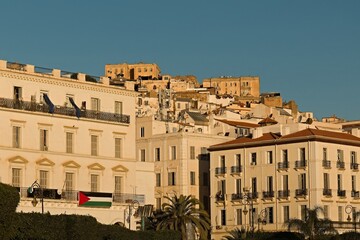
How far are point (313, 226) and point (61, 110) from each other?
24219 millimetres

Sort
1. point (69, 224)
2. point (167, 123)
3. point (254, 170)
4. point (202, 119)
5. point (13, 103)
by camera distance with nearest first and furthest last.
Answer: point (69, 224) → point (13, 103) → point (254, 170) → point (167, 123) → point (202, 119)

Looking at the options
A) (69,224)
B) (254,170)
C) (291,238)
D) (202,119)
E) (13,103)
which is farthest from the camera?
(202,119)

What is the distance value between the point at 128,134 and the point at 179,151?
18.0m

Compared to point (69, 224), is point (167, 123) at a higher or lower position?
higher

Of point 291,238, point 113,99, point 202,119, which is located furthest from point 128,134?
point 202,119

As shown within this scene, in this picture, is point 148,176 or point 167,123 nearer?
point 148,176

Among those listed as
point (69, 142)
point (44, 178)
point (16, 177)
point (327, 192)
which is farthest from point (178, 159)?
point (16, 177)

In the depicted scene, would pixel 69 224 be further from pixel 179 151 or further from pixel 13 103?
pixel 179 151

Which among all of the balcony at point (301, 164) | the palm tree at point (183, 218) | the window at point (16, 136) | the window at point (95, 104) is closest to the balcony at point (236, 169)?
the balcony at point (301, 164)

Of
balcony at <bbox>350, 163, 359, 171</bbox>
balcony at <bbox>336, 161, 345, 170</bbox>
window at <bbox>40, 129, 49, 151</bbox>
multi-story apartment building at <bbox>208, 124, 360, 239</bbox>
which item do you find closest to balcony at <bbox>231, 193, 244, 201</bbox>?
multi-story apartment building at <bbox>208, 124, 360, 239</bbox>

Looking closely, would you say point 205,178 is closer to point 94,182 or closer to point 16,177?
point 94,182

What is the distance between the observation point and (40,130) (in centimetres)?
9788

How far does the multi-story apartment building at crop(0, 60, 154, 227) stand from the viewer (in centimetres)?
9575

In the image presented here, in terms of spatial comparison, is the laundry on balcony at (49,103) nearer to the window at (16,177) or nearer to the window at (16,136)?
the window at (16,136)
